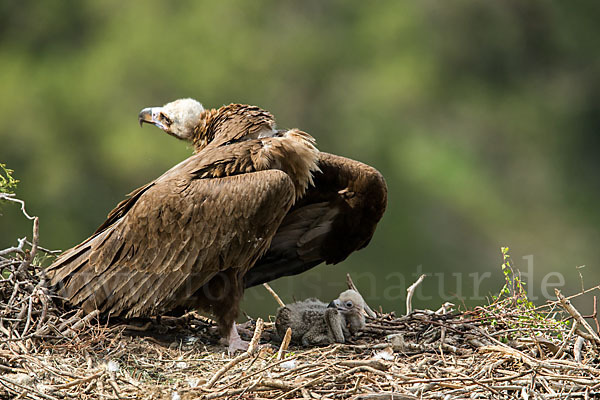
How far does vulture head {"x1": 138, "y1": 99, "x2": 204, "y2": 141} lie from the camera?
16.1 feet

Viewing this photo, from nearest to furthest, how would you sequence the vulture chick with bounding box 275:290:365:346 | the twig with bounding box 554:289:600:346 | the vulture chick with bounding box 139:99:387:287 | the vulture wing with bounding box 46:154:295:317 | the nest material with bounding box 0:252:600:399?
the nest material with bounding box 0:252:600:399, the twig with bounding box 554:289:600:346, the vulture wing with bounding box 46:154:295:317, the vulture chick with bounding box 275:290:365:346, the vulture chick with bounding box 139:99:387:287

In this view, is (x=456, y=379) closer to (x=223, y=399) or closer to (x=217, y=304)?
(x=223, y=399)

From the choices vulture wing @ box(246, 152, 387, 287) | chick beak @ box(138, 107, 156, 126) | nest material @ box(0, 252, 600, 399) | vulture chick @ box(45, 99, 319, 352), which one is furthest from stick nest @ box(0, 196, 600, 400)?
chick beak @ box(138, 107, 156, 126)

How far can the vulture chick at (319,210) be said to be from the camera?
192 inches

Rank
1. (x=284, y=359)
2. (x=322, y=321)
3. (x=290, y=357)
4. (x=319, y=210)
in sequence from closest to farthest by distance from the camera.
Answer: (x=284, y=359) < (x=290, y=357) < (x=322, y=321) < (x=319, y=210)

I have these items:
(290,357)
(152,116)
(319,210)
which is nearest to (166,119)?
(152,116)

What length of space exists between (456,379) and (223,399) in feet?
3.43

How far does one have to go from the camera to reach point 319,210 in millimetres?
5051

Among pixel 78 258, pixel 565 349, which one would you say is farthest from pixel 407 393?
pixel 78 258

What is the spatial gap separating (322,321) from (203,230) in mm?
874

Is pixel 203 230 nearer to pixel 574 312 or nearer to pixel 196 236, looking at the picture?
pixel 196 236

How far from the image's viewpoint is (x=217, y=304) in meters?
4.44

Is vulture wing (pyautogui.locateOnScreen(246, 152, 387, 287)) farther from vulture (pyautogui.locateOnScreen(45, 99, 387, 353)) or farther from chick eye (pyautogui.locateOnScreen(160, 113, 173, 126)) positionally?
chick eye (pyautogui.locateOnScreen(160, 113, 173, 126))

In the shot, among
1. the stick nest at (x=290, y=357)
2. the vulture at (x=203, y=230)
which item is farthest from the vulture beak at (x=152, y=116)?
the stick nest at (x=290, y=357)
